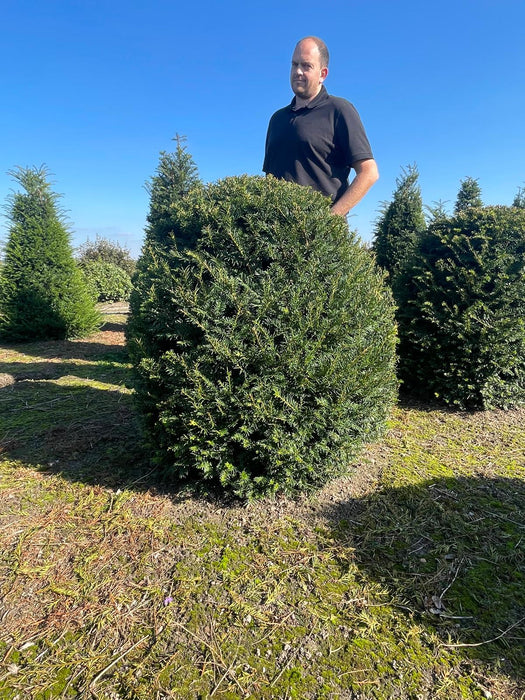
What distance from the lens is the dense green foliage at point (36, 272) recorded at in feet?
29.7

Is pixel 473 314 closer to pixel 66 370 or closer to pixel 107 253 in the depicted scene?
pixel 66 370

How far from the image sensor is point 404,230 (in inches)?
316

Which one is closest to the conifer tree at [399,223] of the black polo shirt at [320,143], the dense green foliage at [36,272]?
the black polo shirt at [320,143]

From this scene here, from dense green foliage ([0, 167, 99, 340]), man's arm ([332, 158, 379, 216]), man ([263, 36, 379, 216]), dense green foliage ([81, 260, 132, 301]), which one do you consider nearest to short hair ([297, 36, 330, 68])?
man ([263, 36, 379, 216])

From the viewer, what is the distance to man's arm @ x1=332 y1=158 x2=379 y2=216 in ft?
10.4

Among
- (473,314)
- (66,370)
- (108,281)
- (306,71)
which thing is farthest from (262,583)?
(108,281)

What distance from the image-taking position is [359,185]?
10.5 ft

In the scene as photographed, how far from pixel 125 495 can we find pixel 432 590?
2057 mm

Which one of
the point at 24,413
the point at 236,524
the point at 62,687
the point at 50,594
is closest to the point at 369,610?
the point at 236,524

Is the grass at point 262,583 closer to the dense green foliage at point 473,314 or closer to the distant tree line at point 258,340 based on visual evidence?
the distant tree line at point 258,340

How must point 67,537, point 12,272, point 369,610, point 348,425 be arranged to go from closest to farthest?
point 369,610
point 67,537
point 348,425
point 12,272

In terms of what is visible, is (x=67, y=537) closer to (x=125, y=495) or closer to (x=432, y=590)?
(x=125, y=495)

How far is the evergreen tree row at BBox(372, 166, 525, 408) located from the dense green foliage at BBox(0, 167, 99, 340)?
819 centimetres

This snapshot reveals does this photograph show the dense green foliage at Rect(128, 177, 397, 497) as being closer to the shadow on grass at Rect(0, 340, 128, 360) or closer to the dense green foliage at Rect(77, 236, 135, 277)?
the shadow on grass at Rect(0, 340, 128, 360)
